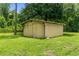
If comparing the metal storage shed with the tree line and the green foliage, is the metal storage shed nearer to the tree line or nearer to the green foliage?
the tree line

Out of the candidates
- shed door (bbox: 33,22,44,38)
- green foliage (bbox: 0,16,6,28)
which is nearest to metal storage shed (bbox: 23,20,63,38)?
shed door (bbox: 33,22,44,38)

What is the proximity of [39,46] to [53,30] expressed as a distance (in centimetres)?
25

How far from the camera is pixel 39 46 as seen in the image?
582cm

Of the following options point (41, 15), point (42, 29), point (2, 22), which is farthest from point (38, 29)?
point (2, 22)

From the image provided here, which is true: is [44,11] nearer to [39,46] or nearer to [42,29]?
[42,29]

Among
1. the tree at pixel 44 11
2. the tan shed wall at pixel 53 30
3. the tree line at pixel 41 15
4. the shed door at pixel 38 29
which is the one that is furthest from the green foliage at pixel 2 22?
the tan shed wall at pixel 53 30

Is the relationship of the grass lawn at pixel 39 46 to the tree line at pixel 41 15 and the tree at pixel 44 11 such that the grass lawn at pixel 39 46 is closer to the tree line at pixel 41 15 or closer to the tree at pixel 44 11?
the tree line at pixel 41 15

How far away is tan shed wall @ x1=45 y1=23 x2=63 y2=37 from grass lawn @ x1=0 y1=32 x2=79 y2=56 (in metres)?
0.06

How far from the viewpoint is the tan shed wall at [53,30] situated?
5.84m

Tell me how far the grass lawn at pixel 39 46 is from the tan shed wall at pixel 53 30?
0.06 meters

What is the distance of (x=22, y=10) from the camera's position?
231 inches

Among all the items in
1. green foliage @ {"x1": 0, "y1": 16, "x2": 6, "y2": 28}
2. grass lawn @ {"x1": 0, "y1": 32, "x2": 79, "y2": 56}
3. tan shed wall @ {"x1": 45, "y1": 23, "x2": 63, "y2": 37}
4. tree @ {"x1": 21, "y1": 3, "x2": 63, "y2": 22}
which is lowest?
grass lawn @ {"x1": 0, "y1": 32, "x2": 79, "y2": 56}

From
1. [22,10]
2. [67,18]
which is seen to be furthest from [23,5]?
[67,18]

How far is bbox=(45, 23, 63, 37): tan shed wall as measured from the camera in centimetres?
584
